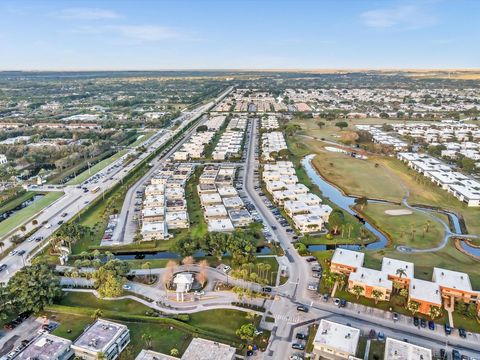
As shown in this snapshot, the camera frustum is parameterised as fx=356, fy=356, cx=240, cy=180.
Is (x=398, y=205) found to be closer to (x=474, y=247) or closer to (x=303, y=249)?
(x=474, y=247)

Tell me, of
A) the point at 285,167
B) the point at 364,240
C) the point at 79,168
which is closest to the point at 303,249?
the point at 364,240

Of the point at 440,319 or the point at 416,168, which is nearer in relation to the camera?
the point at 440,319

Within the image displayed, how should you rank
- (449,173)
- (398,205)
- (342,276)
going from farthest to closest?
(449,173) < (398,205) < (342,276)

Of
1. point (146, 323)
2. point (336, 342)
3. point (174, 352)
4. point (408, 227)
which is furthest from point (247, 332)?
point (408, 227)

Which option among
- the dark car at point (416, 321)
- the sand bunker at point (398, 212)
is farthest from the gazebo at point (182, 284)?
the sand bunker at point (398, 212)

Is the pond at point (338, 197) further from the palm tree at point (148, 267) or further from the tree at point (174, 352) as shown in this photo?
the tree at point (174, 352)

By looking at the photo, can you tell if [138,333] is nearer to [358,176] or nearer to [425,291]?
[425,291]

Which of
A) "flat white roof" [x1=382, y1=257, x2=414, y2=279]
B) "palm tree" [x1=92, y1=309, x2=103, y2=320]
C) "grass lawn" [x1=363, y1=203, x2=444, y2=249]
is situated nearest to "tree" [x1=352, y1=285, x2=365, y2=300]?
"flat white roof" [x1=382, y1=257, x2=414, y2=279]
